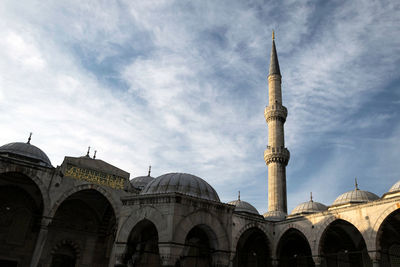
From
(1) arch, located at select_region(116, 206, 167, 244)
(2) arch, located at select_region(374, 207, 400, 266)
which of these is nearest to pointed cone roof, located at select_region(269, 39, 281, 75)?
(2) arch, located at select_region(374, 207, 400, 266)

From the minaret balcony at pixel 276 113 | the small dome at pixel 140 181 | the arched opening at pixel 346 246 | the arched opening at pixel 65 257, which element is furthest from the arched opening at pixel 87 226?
the minaret balcony at pixel 276 113

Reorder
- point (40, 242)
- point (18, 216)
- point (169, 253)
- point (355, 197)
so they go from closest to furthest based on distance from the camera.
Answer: point (169, 253) → point (40, 242) → point (18, 216) → point (355, 197)

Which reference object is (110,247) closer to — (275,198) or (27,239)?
(27,239)

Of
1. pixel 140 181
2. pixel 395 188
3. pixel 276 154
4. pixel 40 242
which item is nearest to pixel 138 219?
pixel 40 242

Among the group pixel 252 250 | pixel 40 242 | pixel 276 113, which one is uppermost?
pixel 276 113

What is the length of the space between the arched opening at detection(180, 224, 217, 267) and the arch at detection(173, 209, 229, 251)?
0.45 ft

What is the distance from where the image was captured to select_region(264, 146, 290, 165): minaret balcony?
29891 mm

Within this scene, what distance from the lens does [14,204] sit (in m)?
20.6

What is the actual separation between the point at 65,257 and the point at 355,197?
2201 centimetres

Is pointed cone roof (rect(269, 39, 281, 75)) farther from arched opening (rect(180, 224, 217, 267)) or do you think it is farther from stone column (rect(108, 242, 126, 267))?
stone column (rect(108, 242, 126, 267))

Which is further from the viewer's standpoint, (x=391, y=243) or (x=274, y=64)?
(x=274, y=64)

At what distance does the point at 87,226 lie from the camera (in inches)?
914

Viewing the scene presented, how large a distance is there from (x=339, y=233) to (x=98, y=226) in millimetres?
16625

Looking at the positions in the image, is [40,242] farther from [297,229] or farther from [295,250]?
[295,250]
